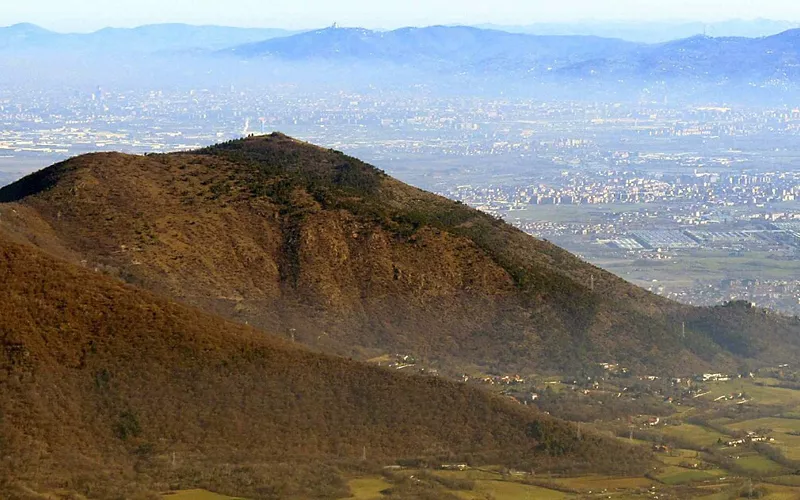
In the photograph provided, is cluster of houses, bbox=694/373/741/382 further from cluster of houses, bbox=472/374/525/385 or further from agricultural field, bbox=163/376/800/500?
cluster of houses, bbox=472/374/525/385

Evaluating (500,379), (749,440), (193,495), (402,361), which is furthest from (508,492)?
(500,379)

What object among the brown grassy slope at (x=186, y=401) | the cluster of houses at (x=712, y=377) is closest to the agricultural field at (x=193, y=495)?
the brown grassy slope at (x=186, y=401)

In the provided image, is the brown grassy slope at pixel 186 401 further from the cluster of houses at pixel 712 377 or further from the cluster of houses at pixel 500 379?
the cluster of houses at pixel 712 377

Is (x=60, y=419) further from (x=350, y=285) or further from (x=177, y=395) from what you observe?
(x=350, y=285)

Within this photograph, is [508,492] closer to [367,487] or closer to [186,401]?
[367,487]

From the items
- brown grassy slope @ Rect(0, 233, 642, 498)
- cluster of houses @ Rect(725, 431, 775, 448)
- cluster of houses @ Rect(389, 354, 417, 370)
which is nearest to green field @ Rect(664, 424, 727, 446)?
cluster of houses @ Rect(725, 431, 775, 448)
